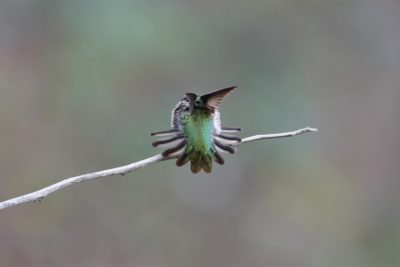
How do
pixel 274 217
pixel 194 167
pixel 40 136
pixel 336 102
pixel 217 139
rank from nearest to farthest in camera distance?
pixel 194 167 → pixel 217 139 → pixel 40 136 → pixel 274 217 → pixel 336 102

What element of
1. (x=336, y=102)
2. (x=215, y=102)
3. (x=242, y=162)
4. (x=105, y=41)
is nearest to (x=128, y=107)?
(x=105, y=41)

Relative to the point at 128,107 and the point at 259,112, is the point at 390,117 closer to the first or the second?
the point at 259,112

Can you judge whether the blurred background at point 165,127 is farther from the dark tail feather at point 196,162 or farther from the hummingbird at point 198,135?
the dark tail feather at point 196,162

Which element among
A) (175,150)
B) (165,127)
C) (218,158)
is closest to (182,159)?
(175,150)

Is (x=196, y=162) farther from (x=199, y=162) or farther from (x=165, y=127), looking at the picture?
(x=165, y=127)

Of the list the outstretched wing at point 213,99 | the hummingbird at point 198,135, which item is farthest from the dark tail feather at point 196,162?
the outstretched wing at point 213,99
